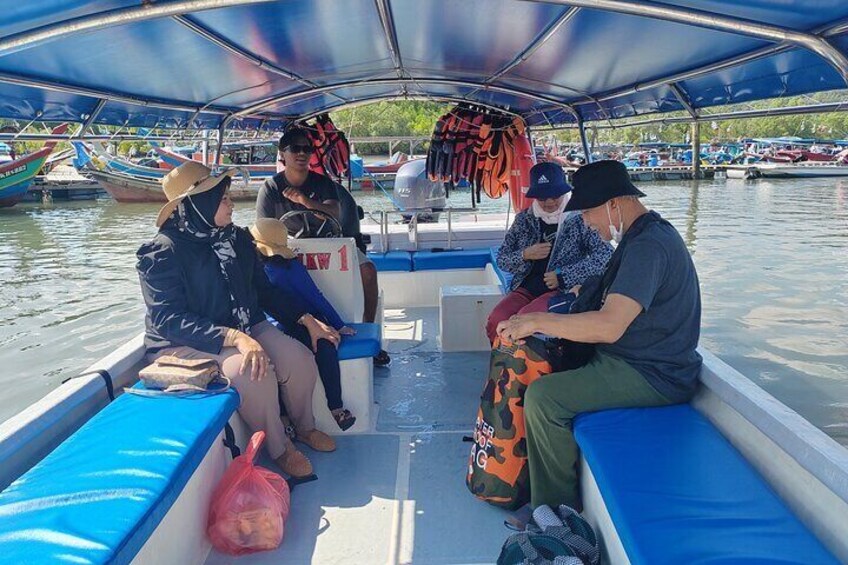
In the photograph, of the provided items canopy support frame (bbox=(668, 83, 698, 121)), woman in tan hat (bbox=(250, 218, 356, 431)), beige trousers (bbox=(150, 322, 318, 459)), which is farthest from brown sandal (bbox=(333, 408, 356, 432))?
canopy support frame (bbox=(668, 83, 698, 121))

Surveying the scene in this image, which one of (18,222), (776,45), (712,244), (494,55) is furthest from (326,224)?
(18,222)

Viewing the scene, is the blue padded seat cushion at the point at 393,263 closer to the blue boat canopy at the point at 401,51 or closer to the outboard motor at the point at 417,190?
the blue boat canopy at the point at 401,51

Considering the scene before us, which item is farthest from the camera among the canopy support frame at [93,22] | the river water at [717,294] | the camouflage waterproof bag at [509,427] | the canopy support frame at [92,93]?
the river water at [717,294]

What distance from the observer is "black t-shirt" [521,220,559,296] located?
3.35m

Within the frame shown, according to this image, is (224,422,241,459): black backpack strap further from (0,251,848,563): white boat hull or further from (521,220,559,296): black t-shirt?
(521,220,559,296): black t-shirt

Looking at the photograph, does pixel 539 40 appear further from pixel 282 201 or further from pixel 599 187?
pixel 282 201

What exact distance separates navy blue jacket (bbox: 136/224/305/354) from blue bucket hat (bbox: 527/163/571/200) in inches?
62.7

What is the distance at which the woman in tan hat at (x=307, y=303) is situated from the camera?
9.37 feet

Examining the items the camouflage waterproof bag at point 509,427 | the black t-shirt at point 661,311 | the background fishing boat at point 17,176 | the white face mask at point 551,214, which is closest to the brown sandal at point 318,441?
the camouflage waterproof bag at point 509,427

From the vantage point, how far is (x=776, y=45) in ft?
7.48

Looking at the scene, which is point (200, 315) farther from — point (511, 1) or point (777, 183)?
point (777, 183)

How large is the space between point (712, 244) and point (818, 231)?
3112 mm

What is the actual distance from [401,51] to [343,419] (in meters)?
2.04

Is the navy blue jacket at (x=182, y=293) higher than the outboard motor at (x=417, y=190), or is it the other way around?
the outboard motor at (x=417, y=190)
